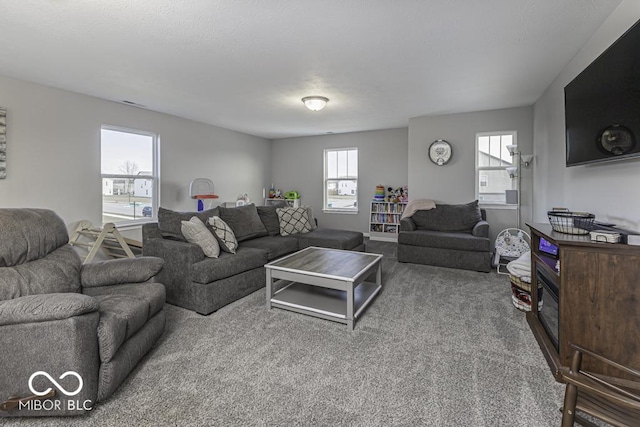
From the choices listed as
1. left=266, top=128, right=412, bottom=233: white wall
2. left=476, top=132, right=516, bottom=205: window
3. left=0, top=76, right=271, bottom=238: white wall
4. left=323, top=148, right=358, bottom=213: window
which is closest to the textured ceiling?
left=0, top=76, right=271, bottom=238: white wall

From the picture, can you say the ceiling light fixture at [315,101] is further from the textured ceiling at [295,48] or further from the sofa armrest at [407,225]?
the sofa armrest at [407,225]

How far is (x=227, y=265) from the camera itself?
9.46 ft

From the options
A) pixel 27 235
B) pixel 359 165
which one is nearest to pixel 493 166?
pixel 359 165

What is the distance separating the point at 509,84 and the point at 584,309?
2.98m

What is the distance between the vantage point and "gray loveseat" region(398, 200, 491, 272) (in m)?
4.09

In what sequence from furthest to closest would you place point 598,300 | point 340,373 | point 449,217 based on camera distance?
point 449,217 → point 340,373 → point 598,300

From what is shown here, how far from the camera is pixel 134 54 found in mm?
2799

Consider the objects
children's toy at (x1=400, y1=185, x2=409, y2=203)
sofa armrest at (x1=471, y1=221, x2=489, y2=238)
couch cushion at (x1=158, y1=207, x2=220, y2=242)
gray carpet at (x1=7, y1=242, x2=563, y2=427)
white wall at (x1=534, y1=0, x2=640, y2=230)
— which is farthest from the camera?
children's toy at (x1=400, y1=185, x2=409, y2=203)

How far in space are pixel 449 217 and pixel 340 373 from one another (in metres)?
3.61

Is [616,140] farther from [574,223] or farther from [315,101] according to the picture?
[315,101]

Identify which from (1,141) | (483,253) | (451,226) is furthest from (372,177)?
(1,141)

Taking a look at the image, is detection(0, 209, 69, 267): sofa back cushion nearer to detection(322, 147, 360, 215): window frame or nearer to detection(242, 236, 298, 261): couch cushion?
detection(242, 236, 298, 261): couch cushion

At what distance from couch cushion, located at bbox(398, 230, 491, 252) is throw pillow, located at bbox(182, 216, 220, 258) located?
2780 mm

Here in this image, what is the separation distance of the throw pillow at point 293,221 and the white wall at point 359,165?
2431 millimetres
